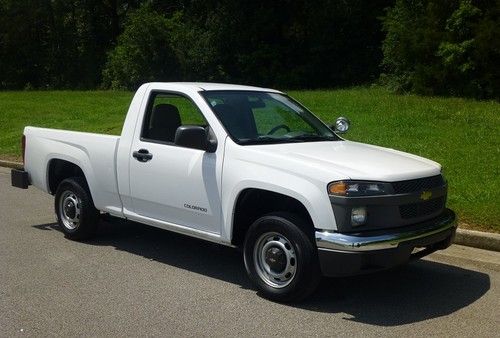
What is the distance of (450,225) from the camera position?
19.7ft

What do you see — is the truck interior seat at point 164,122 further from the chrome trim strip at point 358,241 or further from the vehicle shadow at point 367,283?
the chrome trim strip at point 358,241

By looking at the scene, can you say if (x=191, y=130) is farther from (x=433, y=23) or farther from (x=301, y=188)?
(x=433, y=23)

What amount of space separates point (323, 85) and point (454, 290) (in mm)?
32051

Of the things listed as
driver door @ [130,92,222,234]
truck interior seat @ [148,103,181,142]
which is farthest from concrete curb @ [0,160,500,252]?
truck interior seat @ [148,103,181,142]

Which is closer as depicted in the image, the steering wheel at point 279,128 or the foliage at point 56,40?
the steering wheel at point 279,128

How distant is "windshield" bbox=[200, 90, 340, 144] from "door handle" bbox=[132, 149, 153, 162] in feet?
2.63

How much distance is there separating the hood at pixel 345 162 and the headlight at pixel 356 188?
5cm

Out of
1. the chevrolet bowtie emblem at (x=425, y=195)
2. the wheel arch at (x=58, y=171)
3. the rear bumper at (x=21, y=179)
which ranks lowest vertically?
the rear bumper at (x=21, y=179)

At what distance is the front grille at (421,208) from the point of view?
555 centimetres

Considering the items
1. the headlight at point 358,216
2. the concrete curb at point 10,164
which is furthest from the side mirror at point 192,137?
the concrete curb at point 10,164

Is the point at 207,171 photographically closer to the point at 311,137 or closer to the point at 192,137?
the point at 192,137

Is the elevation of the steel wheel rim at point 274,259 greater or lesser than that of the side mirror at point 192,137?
lesser

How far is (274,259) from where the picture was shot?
18.7 feet

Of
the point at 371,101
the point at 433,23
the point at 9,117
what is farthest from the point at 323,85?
the point at 9,117
